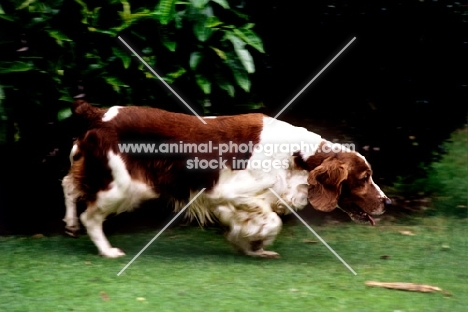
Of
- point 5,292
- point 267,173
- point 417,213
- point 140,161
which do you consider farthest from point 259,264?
point 417,213

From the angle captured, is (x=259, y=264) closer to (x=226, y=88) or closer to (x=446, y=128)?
(x=226, y=88)

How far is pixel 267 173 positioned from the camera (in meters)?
5.96

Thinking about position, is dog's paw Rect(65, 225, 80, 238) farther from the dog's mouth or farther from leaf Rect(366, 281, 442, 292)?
leaf Rect(366, 281, 442, 292)

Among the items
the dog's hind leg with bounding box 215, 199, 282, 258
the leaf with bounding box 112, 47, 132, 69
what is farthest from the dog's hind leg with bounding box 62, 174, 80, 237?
the dog's hind leg with bounding box 215, 199, 282, 258

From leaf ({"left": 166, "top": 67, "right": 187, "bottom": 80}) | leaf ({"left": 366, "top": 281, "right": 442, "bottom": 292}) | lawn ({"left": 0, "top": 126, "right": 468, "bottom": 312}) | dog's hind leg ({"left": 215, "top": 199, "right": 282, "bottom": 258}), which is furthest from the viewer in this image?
leaf ({"left": 166, "top": 67, "right": 187, "bottom": 80})

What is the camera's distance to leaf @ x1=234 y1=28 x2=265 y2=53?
6.40 meters

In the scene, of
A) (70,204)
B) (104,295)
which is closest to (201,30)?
(70,204)

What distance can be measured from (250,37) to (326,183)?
138 centimetres

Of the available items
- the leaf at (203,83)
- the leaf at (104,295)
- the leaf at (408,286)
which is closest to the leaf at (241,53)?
the leaf at (203,83)

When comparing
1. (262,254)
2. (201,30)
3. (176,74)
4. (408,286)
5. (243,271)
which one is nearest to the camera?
(408,286)

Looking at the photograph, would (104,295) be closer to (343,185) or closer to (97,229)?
(97,229)

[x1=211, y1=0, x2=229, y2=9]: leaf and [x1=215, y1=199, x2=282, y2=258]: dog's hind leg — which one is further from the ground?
[x1=211, y1=0, x2=229, y2=9]: leaf

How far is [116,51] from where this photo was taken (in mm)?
6359

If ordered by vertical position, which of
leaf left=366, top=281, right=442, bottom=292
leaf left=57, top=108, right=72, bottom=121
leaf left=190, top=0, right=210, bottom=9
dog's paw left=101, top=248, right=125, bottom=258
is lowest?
dog's paw left=101, top=248, right=125, bottom=258
